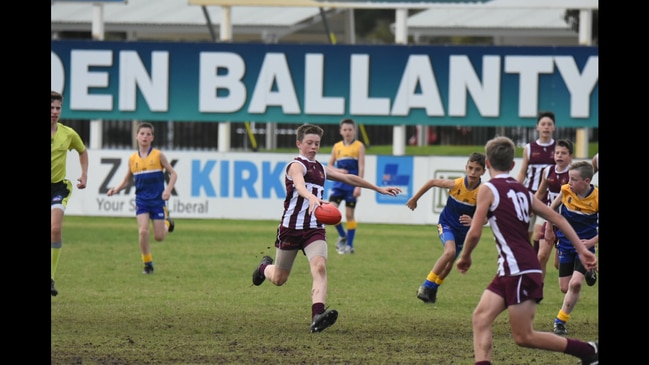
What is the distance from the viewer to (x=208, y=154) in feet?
87.4

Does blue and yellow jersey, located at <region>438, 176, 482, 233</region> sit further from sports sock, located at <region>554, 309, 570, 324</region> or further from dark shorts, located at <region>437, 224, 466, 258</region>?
sports sock, located at <region>554, 309, 570, 324</region>

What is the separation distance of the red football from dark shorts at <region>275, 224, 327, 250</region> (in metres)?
0.53

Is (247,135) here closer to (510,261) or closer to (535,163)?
(535,163)

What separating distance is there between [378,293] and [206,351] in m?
4.78

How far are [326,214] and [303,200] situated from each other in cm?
73

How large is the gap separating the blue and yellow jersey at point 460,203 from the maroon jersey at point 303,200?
2581 millimetres

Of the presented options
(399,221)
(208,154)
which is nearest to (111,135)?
(208,154)

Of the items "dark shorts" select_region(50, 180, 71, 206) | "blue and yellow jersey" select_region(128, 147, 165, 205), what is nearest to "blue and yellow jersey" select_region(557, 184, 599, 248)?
"dark shorts" select_region(50, 180, 71, 206)

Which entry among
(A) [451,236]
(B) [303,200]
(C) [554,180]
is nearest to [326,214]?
(B) [303,200]

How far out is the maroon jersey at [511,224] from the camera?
855 centimetres

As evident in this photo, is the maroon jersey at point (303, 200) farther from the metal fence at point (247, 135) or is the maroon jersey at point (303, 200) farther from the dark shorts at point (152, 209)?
the metal fence at point (247, 135)

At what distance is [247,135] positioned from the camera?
119 feet

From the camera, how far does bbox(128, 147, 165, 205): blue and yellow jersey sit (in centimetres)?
1673
